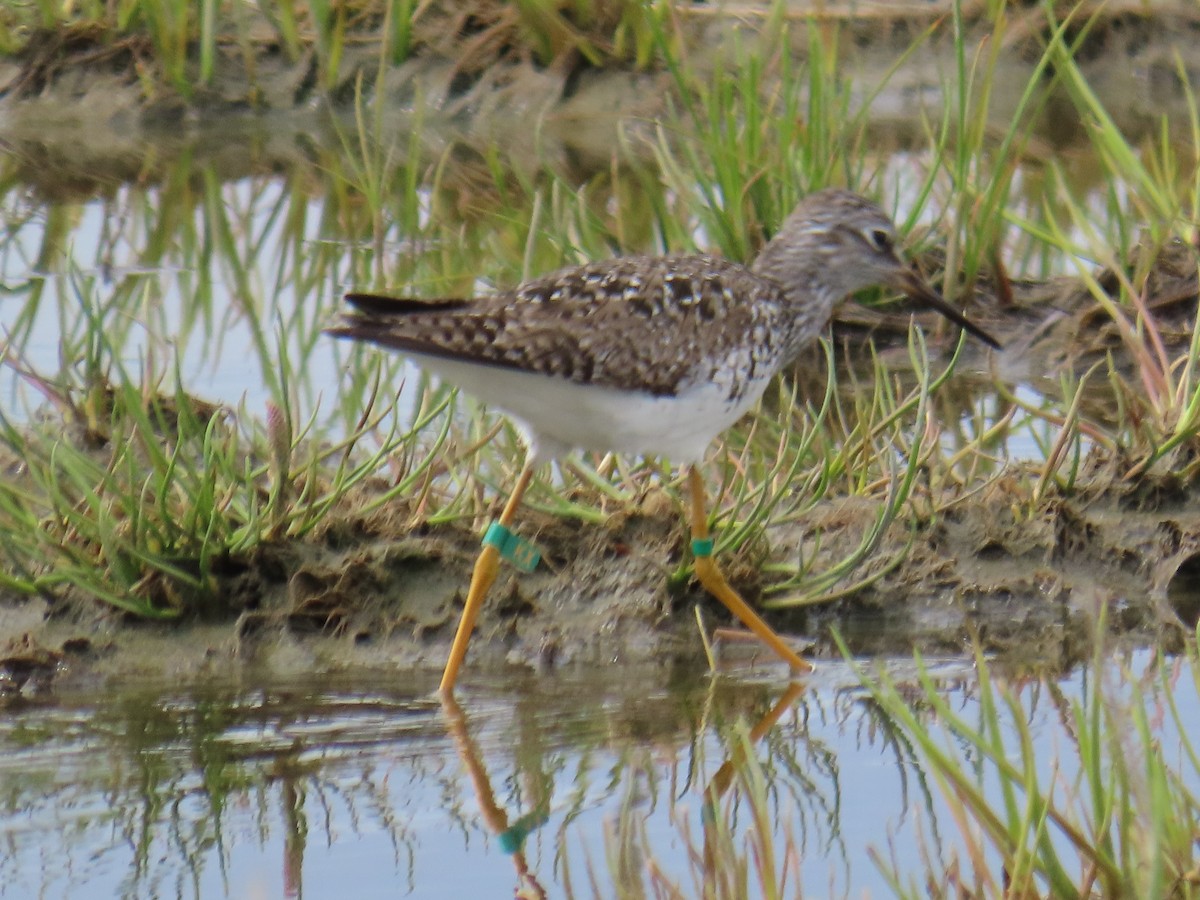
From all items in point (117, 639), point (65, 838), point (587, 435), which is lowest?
point (65, 838)

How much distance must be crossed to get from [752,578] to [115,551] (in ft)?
5.88

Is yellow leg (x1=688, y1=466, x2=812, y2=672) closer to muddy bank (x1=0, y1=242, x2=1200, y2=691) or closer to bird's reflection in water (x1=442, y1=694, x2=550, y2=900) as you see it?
muddy bank (x1=0, y1=242, x2=1200, y2=691)

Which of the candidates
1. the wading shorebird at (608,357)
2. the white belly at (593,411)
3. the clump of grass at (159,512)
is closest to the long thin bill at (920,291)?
the wading shorebird at (608,357)

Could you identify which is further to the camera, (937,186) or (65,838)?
(937,186)

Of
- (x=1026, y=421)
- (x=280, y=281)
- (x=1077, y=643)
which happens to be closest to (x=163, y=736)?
(x=1077, y=643)

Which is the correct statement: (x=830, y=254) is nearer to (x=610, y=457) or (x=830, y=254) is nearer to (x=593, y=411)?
(x=610, y=457)

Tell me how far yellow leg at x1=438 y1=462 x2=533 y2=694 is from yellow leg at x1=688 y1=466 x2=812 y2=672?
0.46 m

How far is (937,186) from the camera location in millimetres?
9547

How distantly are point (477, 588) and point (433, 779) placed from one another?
871mm

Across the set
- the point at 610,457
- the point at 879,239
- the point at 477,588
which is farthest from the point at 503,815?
the point at 879,239

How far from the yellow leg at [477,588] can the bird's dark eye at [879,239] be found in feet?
5.06

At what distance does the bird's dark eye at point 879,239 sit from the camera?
6262 millimetres

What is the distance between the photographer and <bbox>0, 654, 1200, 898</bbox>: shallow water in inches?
158

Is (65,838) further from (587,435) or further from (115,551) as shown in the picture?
(587,435)
